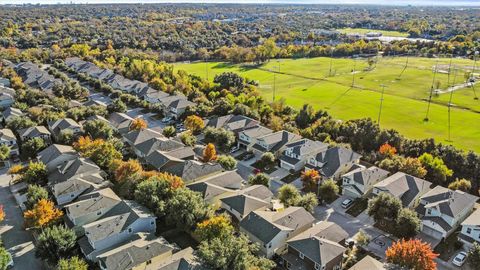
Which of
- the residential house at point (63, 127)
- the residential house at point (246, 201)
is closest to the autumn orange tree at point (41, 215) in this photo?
the residential house at point (246, 201)

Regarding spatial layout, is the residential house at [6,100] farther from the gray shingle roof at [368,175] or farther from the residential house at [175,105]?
the gray shingle roof at [368,175]

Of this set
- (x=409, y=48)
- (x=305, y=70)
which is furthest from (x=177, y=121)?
(x=409, y=48)

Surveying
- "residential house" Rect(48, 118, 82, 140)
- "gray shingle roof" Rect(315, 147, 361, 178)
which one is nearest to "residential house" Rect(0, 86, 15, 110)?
"residential house" Rect(48, 118, 82, 140)

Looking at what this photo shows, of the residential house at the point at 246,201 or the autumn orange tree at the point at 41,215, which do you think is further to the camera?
the residential house at the point at 246,201

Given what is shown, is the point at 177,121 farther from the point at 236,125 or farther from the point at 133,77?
the point at 133,77

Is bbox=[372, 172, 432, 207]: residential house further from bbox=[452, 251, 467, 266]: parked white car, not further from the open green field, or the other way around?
the open green field

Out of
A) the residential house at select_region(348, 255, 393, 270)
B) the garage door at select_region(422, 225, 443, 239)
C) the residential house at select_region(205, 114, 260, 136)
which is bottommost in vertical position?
the garage door at select_region(422, 225, 443, 239)
